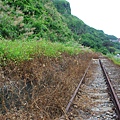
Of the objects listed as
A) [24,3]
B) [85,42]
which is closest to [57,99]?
[24,3]

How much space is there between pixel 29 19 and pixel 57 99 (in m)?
15.8

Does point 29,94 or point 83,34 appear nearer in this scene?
point 29,94

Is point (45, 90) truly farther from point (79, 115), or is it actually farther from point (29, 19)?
point (29, 19)

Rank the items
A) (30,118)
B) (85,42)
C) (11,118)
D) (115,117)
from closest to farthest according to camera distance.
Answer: (11,118), (30,118), (115,117), (85,42)

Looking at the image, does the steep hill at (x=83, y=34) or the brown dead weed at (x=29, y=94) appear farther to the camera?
the steep hill at (x=83, y=34)

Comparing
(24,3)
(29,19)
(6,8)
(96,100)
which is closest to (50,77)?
(96,100)

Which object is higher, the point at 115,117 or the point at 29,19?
the point at 29,19

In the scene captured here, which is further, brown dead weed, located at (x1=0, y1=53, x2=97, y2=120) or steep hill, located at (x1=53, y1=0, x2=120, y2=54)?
steep hill, located at (x1=53, y1=0, x2=120, y2=54)

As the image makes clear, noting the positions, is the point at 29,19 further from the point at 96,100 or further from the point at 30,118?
the point at 30,118

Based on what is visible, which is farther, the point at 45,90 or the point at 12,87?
the point at 45,90

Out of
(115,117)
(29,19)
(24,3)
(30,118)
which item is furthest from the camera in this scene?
(24,3)

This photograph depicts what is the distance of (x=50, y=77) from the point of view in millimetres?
7387

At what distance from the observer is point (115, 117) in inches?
227

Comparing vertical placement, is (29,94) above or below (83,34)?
above
